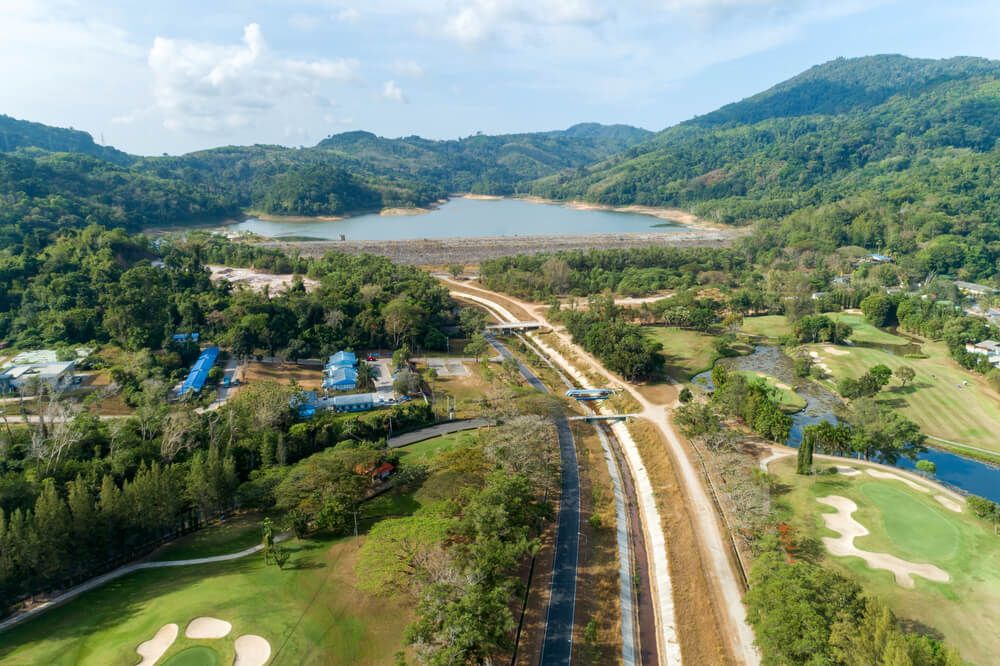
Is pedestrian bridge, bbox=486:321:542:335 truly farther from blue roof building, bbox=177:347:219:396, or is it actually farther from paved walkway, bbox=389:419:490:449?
blue roof building, bbox=177:347:219:396

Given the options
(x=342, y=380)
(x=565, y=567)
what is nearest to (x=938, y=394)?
(x=565, y=567)

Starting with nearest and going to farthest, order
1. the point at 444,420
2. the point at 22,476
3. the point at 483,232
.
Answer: the point at 22,476 < the point at 444,420 < the point at 483,232

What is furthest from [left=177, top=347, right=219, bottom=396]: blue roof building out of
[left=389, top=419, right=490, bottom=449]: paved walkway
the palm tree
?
[left=389, top=419, right=490, bottom=449]: paved walkway

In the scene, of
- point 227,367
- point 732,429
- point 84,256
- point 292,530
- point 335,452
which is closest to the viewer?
point 292,530

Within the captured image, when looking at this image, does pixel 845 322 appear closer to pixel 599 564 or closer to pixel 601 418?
pixel 601 418

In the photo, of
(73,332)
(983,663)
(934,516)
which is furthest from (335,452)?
(73,332)

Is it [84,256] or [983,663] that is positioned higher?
[84,256]

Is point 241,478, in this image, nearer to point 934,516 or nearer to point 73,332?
point 73,332
